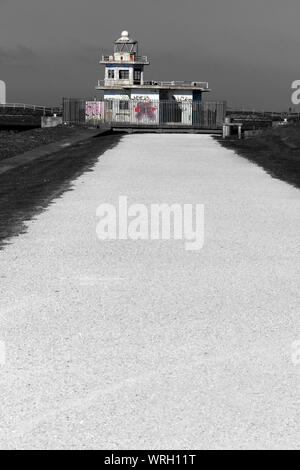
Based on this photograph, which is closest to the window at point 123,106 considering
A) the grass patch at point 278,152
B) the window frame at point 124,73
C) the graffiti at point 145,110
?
the graffiti at point 145,110

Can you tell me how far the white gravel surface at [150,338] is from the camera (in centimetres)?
423

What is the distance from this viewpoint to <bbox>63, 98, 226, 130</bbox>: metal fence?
62719mm

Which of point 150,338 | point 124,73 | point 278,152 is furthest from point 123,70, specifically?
point 150,338

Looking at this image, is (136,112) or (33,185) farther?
(136,112)

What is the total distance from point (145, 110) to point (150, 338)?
58.1 metres

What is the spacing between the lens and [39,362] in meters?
5.20

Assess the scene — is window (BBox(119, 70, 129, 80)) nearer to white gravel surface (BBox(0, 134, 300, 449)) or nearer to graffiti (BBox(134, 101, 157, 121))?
graffiti (BBox(134, 101, 157, 121))

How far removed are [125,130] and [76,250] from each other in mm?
44226

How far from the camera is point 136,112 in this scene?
62.8 m

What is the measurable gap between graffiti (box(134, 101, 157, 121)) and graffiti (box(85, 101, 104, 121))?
2.94 metres

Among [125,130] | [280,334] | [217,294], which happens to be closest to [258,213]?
[217,294]

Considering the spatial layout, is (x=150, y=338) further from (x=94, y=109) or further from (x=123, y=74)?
(x=123, y=74)

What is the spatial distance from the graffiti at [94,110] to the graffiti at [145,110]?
2944 millimetres

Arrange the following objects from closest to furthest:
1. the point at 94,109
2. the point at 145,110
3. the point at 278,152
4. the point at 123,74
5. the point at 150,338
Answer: the point at 150,338, the point at 278,152, the point at 145,110, the point at 94,109, the point at 123,74
